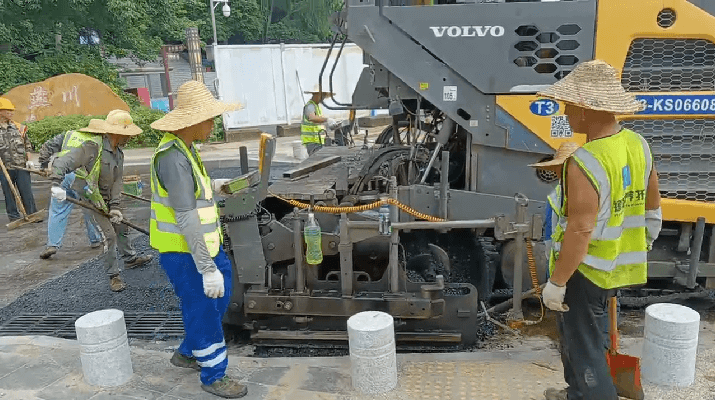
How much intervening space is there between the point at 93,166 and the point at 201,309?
9.27 feet

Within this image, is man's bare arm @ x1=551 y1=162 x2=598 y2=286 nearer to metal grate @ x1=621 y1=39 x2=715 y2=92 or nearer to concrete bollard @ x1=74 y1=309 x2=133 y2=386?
metal grate @ x1=621 y1=39 x2=715 y2=92

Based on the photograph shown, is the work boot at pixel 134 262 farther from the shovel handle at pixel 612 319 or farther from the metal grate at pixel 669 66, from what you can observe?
the metal grate at pixel 669 66

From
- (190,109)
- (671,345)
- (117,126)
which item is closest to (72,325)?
(117,126)

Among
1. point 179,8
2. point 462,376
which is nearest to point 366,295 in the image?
point 462,376

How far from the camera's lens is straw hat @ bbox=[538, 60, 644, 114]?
2.55 meters

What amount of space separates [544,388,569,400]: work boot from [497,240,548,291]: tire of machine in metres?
1.13

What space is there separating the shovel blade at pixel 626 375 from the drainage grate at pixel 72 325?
299 cm

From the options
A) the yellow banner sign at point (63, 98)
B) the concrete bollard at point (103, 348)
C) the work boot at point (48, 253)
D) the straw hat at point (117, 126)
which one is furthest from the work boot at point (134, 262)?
the yellow banner sign at point (63, 98)

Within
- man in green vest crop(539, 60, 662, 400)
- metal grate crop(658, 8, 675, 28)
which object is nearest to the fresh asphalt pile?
man in green vest crop(539, 60, 662, 400)

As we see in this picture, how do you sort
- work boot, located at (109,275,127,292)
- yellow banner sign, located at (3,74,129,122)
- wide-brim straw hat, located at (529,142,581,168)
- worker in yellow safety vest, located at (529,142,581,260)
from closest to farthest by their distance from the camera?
worker in yellow safety vest, located at (529,142,581,260) → wide-brim straw hat, located at (529,142,581,168) → work boot, located at (109,275,127,292) → yellow banner sign, located at (3,74,129,122)

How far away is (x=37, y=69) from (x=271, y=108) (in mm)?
6431

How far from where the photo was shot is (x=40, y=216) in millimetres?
7461

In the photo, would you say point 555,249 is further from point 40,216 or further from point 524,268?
point 40,216

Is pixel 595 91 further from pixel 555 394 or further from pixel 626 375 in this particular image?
pixel 555 394
